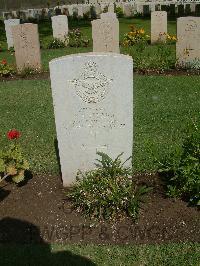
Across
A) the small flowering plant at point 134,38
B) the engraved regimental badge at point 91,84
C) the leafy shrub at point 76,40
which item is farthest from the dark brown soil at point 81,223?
the leafy shrub at point 76,40

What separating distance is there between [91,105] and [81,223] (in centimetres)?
132

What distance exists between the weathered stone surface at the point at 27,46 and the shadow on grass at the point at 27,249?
7.72 m

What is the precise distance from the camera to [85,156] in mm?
4664

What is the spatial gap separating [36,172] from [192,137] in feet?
7.39

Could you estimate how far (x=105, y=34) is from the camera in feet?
38.0

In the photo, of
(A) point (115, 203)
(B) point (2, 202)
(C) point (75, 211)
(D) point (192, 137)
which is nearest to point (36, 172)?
(B) point (2, 202)

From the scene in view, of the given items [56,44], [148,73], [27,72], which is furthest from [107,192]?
[56,44]

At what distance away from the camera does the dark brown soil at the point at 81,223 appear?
4059mm

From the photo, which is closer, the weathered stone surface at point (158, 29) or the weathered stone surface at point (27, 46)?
the weathered stone surface at point (27, 46)

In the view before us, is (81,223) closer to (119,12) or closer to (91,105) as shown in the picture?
(91,105)

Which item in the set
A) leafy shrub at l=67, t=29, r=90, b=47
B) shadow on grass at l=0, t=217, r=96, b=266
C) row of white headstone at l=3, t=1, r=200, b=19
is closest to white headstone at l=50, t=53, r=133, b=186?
shadow on grass at l=0, t=217, r=96, b=266

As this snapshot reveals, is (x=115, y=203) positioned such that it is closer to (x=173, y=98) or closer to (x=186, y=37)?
(x=173, y=98)

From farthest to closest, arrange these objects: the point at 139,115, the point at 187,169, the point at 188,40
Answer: the point at 188,40
the point at 139,115
the point at 187,169

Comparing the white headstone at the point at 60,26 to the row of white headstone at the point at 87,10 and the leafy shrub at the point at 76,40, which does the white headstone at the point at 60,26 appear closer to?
the leafy shrub at the point at 76,40
